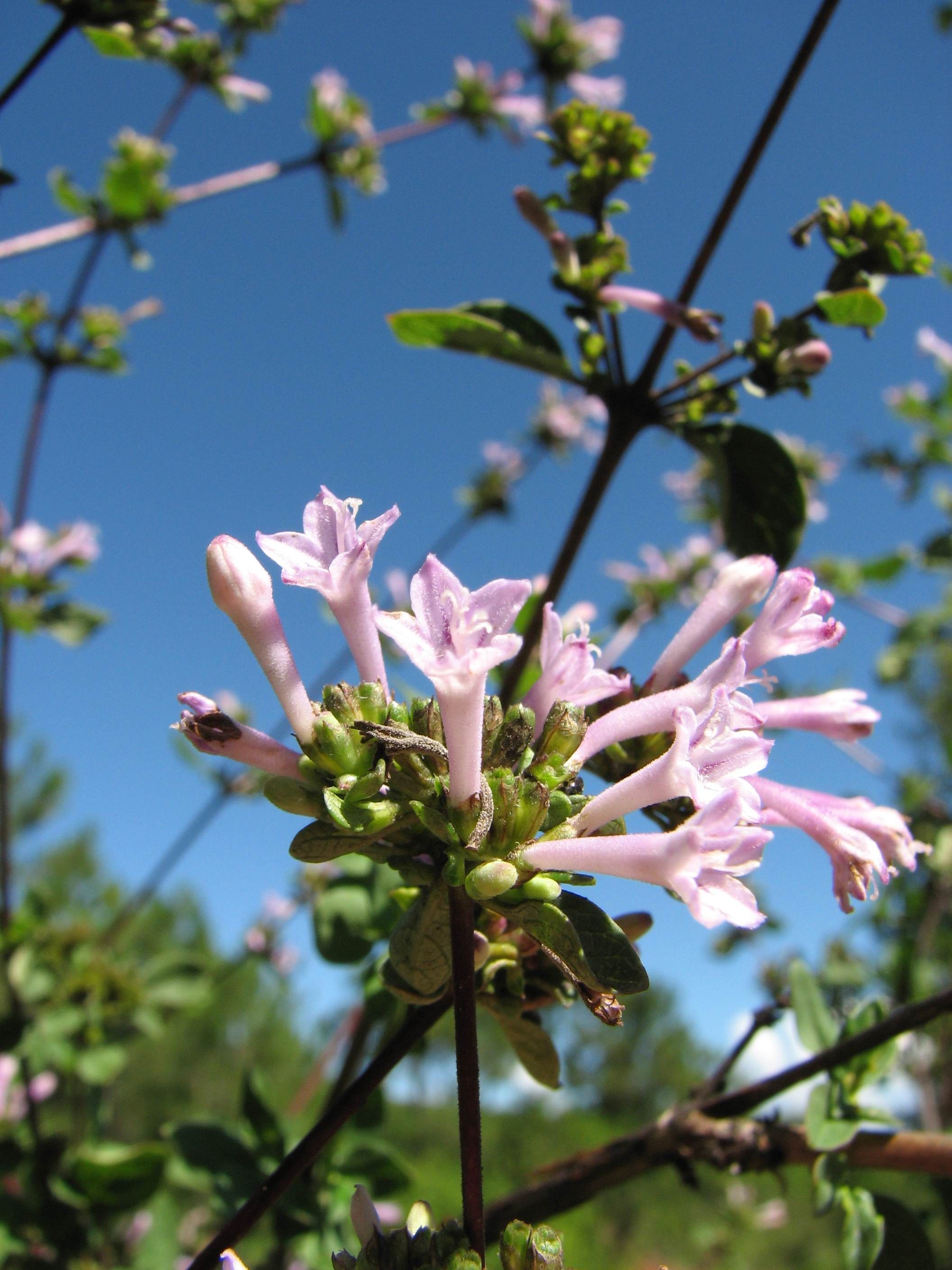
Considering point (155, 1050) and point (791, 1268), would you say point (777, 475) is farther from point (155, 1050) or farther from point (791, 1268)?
point (791, 1268)

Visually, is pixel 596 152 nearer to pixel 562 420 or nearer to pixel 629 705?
pixel 629 705

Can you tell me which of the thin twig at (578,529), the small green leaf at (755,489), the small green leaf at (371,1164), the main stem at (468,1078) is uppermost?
the small green leaf at (755,489)

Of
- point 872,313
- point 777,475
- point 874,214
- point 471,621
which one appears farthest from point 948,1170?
point 874,214

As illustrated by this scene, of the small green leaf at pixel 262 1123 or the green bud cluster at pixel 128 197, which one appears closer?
the small green leaf at pixel 262 1123

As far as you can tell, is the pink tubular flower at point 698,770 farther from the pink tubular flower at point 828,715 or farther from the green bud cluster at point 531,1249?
the green bud cluster at point 531,1249

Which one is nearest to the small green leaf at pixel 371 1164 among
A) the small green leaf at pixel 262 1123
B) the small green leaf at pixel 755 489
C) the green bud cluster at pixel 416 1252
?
the small green leaf at pixel 262 1123

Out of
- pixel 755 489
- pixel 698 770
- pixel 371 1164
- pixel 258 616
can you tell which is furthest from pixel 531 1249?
pixel 755 489

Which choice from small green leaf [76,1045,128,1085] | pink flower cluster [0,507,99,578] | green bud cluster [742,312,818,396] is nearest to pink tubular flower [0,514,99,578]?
pink flower cluster [0,507,99,578]
